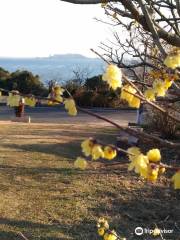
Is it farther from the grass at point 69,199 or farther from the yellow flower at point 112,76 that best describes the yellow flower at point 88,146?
the grass at point 69,199

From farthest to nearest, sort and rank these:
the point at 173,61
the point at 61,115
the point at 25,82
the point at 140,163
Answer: the point at 25,82 < the point at 61,115 < the point at 173,61 < the point at 140,163

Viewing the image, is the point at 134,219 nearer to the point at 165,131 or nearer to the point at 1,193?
the point at 1,193

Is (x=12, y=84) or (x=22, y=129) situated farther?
(x=12, y=84)

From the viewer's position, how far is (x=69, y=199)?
7113mm

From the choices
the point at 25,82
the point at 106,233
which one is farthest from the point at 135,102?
the point at 25,82

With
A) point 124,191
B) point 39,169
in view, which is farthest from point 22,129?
point 124,191

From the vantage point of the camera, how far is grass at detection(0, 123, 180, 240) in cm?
612

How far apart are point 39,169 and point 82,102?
2073 centimetres

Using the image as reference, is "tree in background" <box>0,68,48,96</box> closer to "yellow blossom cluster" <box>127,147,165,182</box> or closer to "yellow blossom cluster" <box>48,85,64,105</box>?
"yellow blossom cluster" <box>48,85,64,105</box>

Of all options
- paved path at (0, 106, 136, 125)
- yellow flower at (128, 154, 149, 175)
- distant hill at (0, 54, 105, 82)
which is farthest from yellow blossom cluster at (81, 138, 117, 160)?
paved path at (0, 106, 136, 125)

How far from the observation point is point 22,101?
1.98 m

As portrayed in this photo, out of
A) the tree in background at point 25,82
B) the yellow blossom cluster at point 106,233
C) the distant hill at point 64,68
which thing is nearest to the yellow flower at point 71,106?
the yellow blossom cluster at point 106,233

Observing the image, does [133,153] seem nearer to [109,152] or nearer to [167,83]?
[109,152]

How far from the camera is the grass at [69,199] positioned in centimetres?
612
